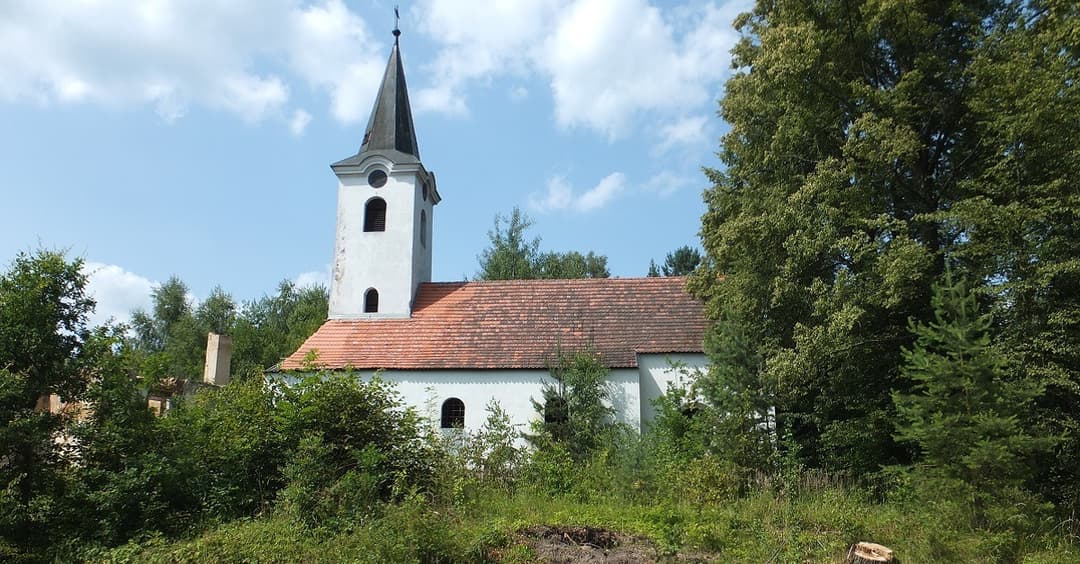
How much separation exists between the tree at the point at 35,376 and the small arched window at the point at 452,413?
10.3 meters

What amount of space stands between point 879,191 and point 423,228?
15.4 meters

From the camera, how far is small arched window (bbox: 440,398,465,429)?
62.5 ft

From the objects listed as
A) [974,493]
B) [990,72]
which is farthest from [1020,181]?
[974,493]

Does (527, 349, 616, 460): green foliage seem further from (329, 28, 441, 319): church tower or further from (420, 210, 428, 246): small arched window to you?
(420, 210, 428, 246): small arched window

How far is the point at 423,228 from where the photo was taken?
2409cm

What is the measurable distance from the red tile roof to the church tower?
28.8 inches

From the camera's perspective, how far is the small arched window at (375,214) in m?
23.1

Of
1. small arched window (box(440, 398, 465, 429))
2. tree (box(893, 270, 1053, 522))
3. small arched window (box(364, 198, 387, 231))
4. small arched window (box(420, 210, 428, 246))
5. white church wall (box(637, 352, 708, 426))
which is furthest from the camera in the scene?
small arched window (box(420, 210, 428, 246))

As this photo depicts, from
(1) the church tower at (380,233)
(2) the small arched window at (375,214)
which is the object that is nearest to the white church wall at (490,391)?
(1) the church tower at (380,233)

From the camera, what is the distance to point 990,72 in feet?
38.0

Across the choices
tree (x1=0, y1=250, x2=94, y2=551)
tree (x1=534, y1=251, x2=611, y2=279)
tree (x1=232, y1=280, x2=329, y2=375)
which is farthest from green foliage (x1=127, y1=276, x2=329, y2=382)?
tree (x1=0, y1=250, x2=94, y2=551)

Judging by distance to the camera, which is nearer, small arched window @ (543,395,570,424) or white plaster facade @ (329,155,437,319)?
small arched window @ (543,395,570,424)

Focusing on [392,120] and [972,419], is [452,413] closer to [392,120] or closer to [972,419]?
[392,120]

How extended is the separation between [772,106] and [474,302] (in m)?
11.4
